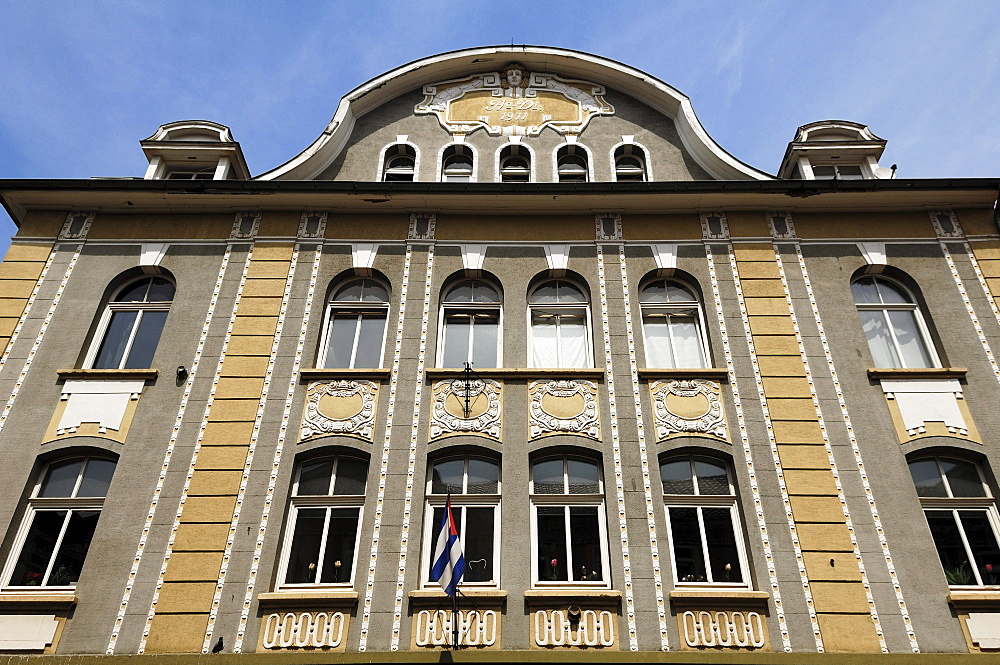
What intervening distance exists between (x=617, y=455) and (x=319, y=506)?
16.7 feet

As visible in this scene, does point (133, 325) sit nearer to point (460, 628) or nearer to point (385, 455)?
point (385, 455)

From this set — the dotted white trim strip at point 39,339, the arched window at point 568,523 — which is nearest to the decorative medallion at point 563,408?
the arched window at point 568,523

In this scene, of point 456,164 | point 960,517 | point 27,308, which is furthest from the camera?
point 456,164

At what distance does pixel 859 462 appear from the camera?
12945 millimetres

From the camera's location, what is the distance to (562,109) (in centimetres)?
1883

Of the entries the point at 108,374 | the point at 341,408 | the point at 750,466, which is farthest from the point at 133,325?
the point at 750,466

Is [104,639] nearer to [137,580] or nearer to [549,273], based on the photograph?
[137,580]

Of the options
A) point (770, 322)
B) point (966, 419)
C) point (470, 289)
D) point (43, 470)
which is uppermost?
point (470, 289)

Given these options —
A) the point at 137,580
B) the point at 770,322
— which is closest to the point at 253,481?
the point at 137,580

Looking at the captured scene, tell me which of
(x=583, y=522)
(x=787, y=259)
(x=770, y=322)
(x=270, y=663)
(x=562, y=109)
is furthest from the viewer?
(x=562, y=109)

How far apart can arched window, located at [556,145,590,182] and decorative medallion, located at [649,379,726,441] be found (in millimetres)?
6062

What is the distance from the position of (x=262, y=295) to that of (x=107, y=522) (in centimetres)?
506

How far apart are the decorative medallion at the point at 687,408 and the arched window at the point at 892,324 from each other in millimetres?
3517

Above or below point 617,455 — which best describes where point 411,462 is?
below
